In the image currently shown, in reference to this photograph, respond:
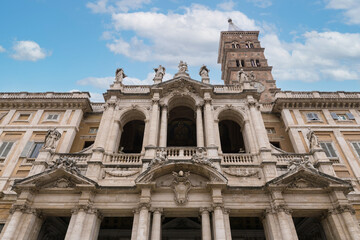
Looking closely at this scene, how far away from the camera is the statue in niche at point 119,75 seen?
22.2 meters

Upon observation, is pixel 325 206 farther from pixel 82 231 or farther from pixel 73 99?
pixel 73 99

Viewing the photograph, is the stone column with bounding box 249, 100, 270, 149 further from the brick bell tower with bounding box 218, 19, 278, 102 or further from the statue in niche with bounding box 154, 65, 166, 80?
the brick bell tower with bounding box 218, 19, 278, 102

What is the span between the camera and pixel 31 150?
65.1 feet

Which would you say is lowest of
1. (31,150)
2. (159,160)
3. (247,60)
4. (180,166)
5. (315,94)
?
(180,166)

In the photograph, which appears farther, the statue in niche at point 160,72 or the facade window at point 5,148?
the statue in niche at point 160,72

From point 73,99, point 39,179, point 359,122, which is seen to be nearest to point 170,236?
point 39,179

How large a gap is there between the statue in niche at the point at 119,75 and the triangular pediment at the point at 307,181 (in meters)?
15.4

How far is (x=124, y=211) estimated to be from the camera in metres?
14.5

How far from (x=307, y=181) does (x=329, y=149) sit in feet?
22.6

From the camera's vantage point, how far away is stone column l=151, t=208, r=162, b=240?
43.1 ft

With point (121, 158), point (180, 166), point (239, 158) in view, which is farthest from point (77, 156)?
point (239, 158)

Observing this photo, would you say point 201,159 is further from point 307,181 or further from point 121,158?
point 307,181

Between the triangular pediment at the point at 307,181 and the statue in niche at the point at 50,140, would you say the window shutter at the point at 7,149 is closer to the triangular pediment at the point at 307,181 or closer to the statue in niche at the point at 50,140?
the statue in niche at the point at 50,140

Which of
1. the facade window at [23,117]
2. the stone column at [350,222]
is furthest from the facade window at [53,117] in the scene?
the stone column at [350,222]
